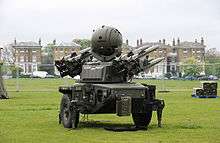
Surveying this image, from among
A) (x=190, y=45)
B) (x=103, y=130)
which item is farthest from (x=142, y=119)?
(x=190, y=45)

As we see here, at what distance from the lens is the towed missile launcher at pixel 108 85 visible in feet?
59.6

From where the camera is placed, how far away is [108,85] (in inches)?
727

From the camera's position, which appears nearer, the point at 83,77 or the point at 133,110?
the point at 133,110

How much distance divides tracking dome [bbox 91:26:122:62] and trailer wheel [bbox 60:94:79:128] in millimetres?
1797

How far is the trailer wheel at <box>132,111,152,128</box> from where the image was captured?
19125 mm

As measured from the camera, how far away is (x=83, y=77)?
19.9 meters

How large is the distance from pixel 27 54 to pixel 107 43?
141 meters

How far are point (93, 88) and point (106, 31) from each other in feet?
6.45

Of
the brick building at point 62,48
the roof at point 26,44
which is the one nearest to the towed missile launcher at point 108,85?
the brick building at point 62,48

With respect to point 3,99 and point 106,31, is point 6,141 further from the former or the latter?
point 3,99

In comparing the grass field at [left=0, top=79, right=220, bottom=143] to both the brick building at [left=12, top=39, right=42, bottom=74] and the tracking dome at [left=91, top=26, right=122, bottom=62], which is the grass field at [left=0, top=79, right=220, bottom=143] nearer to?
the tracking dome at [left=91, top=26, right=122, bottom=62]

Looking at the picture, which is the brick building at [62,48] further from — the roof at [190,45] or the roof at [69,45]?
the roof at [190,45]

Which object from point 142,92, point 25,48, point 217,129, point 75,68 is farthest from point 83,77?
point 25,48

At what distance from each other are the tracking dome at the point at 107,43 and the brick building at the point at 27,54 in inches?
5207
